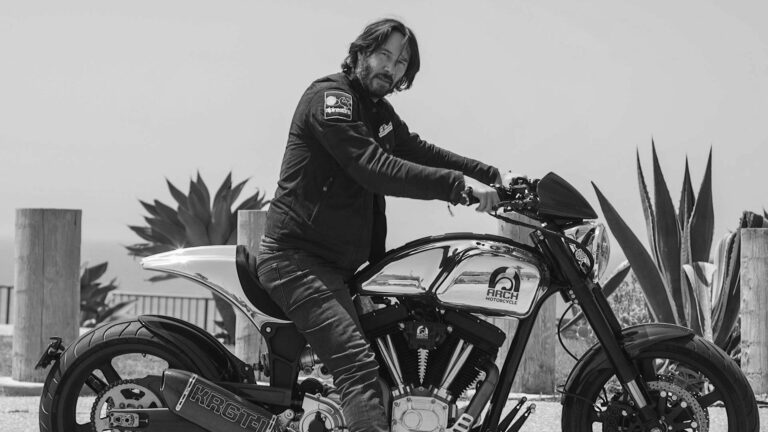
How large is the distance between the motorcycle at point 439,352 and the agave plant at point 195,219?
9399 mm

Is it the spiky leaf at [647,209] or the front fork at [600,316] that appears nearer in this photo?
the front fork at [600,316]

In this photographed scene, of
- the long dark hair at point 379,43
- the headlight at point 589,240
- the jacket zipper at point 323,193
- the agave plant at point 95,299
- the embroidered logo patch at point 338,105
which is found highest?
the long dark hair at point 379,43

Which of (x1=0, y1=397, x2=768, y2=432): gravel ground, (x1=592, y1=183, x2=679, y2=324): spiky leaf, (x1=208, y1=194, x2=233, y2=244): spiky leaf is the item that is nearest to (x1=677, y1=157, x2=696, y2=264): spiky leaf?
(x1=592, y1=183, x2=679, y2=324): spiky leaf

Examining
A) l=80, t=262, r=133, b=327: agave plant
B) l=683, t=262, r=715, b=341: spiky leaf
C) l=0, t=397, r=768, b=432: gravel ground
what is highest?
l=683, t=262, r=715, b=341: spiky leaf

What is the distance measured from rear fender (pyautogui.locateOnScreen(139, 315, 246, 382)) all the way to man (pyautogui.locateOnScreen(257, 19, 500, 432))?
414mm

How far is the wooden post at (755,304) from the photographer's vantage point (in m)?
8.01

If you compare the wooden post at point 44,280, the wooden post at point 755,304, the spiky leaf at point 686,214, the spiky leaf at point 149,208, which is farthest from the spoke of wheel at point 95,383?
the spiky leaf at point 149,208

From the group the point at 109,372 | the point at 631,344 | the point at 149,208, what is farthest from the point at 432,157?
the point at 149,208

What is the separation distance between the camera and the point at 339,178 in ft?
15.1

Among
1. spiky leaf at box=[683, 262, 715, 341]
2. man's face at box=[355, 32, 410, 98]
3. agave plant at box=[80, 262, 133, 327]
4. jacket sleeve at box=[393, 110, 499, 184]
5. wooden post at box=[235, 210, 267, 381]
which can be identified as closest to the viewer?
man's face at box=[355, 32, 410, 98]

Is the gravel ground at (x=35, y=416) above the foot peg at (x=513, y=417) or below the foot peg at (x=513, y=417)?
below

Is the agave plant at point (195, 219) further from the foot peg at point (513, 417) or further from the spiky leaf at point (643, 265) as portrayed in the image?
the foot peg at point (513, 417)

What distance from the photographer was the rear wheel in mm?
4824

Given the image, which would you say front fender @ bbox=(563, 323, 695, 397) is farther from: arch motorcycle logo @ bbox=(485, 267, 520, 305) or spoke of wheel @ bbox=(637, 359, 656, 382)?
arch motorcycle logo @ bbox=(485, 267, 520, 305)
